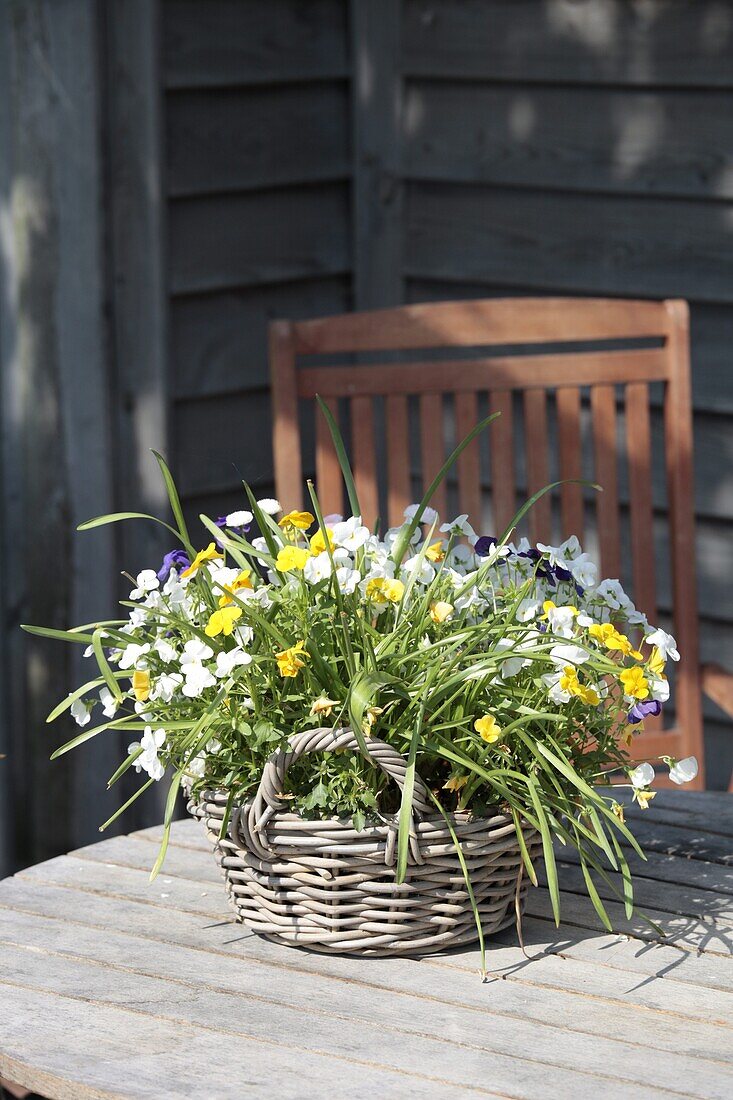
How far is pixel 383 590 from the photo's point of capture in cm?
117

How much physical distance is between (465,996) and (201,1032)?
0.21 metres

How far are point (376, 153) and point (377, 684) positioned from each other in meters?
2.07

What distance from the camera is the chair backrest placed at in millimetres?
2018

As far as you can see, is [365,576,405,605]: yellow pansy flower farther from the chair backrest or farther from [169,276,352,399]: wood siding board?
[169,276,352,399]: wood siding board

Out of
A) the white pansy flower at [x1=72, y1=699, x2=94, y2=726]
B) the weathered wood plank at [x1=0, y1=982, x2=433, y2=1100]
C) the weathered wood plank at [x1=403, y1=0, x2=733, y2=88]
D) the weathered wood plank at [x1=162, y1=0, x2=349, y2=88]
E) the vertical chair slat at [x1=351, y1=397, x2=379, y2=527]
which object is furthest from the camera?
the weathered wood plank at [x1=162, y1=0, x2=349, y2=88]

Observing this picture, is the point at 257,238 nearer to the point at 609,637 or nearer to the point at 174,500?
the point at 174,500

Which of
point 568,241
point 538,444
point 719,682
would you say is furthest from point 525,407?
point 568,241

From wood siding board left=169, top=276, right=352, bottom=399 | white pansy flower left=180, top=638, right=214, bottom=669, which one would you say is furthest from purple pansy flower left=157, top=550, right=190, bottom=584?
wood siding board left=169, top=276, right=352, bottom=399

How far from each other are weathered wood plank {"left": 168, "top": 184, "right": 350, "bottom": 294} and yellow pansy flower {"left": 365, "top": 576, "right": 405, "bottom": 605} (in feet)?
5.28

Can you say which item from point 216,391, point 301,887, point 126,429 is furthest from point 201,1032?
point 216,391

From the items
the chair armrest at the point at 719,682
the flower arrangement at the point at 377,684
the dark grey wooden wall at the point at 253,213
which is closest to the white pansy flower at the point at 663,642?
the flower arrangement at the point at 377,684

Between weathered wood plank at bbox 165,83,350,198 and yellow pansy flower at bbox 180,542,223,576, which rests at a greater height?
weathered wood plank at bbox 165,83,350,198

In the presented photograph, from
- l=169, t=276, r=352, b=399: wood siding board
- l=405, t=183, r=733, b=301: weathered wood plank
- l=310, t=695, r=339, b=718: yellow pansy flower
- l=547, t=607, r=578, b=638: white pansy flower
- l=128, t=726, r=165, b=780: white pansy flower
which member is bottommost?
l=128, t=726, r=165, b=780: white pansy flower

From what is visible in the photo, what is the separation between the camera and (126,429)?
2.59m
